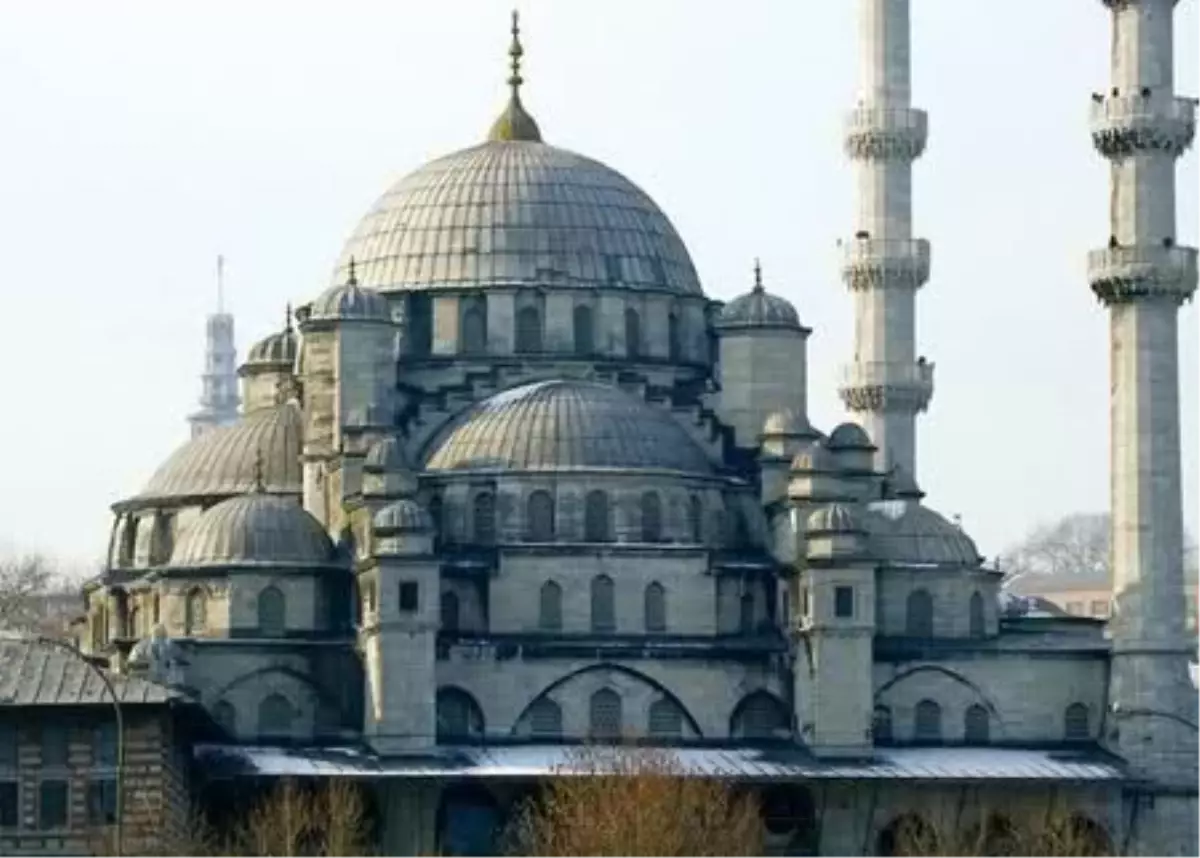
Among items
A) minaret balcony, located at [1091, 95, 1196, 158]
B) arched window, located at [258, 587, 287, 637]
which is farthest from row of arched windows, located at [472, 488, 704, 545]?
minaret balcony, located at [1091, 95, 1196, 158]

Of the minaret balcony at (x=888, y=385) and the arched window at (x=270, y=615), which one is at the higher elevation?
the minaret balcony at (x=888, y=385)

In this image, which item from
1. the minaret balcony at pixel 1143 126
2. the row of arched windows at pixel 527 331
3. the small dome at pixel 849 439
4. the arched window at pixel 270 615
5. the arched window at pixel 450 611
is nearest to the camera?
the arched window at pixel 270 615

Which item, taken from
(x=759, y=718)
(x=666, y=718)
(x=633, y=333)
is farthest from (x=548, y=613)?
(x=633, y=333)

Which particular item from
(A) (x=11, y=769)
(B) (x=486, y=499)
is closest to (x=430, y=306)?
(B) (x=486, y=499)

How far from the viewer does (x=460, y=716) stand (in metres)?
94.9

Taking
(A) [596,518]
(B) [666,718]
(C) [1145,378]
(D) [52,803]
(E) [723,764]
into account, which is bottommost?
(D) [52,803]

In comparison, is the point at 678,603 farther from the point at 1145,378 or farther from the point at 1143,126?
the point at 1143,126

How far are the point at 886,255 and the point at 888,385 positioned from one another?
2857 mm

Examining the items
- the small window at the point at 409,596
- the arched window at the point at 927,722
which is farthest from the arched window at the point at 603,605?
the arched window at the point at 927,722

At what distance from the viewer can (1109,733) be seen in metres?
96.6

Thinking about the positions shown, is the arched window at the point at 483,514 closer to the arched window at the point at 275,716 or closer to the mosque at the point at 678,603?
the mosque at the point at 678,603

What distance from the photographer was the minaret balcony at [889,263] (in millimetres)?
105562

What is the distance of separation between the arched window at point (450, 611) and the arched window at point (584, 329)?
8729mm

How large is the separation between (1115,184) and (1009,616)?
A: 39.9 ft
